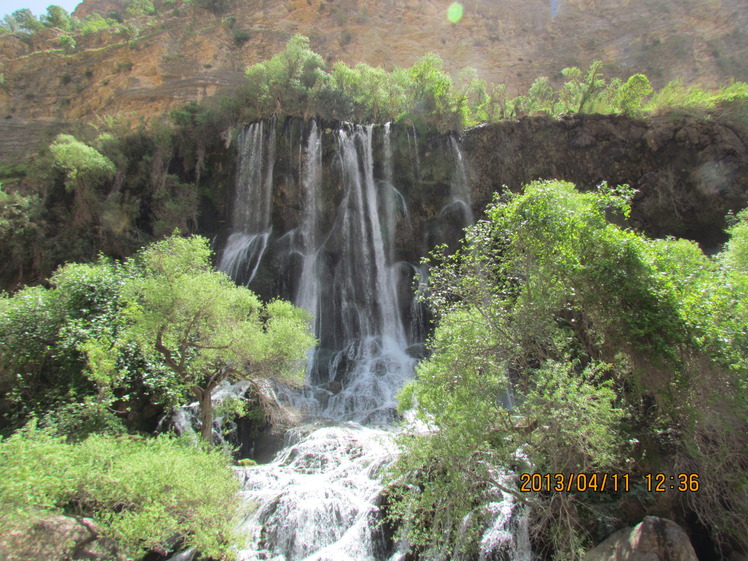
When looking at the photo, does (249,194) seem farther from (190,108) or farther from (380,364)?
(380,364)

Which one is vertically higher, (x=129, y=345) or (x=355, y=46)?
(x=355, y=46)

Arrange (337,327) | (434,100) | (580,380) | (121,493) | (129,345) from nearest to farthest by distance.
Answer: (580,380) < (121,493) < (129,345) < (337,327) < (434,100)

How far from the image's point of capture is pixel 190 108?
84.7 ft

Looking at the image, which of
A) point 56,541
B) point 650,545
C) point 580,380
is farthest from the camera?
point 56,541

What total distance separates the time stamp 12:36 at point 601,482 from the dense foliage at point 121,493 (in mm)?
5196

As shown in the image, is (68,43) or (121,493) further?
(68,43)

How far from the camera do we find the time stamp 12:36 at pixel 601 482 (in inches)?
233

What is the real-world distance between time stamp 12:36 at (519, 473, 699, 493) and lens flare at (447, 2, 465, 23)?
168 feet

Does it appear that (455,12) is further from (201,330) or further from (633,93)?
(201,330)

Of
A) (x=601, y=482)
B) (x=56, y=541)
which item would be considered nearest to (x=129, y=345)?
(x=56, y=541)

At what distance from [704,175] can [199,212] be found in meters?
26.1

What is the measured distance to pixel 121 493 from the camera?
6547 mm

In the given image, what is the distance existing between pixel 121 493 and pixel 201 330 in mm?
4237

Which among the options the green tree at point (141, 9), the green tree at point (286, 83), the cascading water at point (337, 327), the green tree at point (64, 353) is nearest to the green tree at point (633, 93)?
the cascading water at point (337, 327)
